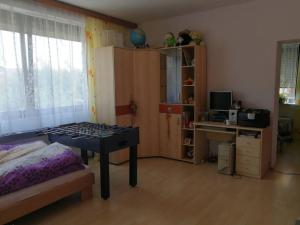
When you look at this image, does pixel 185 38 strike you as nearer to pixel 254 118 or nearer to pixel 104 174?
pixel 254 118

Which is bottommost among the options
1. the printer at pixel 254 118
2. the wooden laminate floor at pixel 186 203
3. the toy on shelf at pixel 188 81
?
the wooden laminate floor at pixel 186 203

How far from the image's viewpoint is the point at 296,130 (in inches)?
229

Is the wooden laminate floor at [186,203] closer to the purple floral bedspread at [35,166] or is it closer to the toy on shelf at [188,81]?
the purple floral bedspread at [35,166]

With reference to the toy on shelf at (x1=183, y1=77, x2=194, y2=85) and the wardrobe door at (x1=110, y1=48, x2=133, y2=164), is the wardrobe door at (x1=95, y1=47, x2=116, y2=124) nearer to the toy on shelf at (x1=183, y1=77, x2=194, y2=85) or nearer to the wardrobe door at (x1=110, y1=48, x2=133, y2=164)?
the wardrobe door at (x1=110, y1=48, x2=133, y2=164)

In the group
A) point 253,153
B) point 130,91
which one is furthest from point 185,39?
point 253,153

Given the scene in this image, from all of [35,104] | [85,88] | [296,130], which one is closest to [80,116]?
[85,88]

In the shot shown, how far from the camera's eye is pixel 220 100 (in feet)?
13.3

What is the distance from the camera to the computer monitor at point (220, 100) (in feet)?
13.0

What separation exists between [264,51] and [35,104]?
3526 mm

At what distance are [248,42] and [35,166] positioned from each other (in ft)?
11.4

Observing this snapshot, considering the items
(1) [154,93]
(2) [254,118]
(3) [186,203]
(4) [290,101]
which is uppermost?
(1) [154,93]

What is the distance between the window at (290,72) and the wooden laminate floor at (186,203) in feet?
10.6

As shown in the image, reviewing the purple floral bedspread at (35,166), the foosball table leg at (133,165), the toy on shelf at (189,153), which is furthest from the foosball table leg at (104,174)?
the toy on shelf at (189,153)

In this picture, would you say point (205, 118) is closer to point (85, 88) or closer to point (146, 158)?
point (146, 158)
